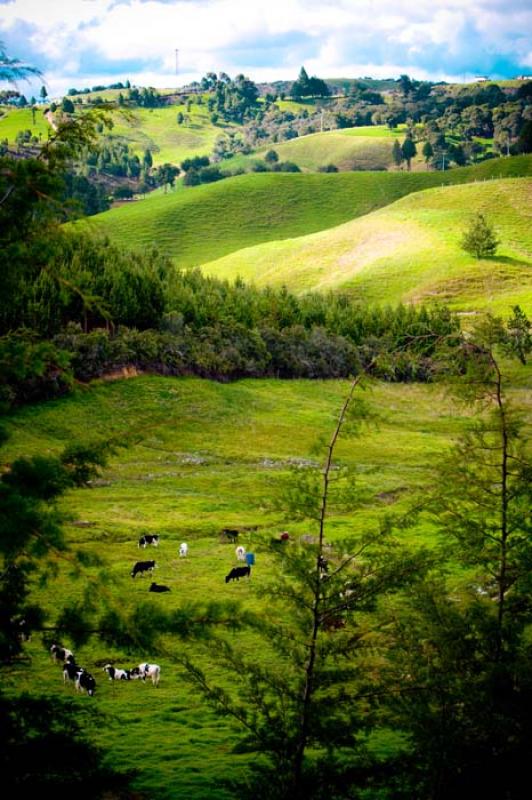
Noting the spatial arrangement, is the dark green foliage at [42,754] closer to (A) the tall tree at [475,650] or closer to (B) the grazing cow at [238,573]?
(A) the tall tree at [475,650]

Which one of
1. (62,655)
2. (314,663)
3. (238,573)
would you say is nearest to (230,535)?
(238,573)

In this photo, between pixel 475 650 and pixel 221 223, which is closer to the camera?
pixel 475 650

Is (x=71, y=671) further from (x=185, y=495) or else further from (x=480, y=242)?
(x=480, y=242)

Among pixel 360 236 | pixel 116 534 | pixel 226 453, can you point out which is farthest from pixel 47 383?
pixel 360 236

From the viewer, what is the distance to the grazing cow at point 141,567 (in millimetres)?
35575

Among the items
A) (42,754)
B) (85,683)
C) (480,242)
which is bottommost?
(85,683)

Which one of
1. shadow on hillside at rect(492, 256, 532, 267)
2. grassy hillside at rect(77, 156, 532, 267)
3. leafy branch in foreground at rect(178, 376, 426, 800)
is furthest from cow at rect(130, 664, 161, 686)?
grassy hillside at rect(77, 156, 532, 267)

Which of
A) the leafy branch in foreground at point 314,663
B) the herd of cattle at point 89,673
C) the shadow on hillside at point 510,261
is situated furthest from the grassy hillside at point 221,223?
the leafy branch in foreground at point 314,663

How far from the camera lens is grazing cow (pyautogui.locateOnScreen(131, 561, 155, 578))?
35575 mm

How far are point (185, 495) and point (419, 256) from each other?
93.8m

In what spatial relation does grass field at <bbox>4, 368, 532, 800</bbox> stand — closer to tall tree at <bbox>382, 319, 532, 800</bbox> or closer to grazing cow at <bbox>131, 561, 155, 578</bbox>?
grazing cow at <bbox>131, 561, 155, 578</bbox>

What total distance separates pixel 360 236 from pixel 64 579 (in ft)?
418

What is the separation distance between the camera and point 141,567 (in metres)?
35.8

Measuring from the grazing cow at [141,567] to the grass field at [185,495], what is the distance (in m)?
0.51
